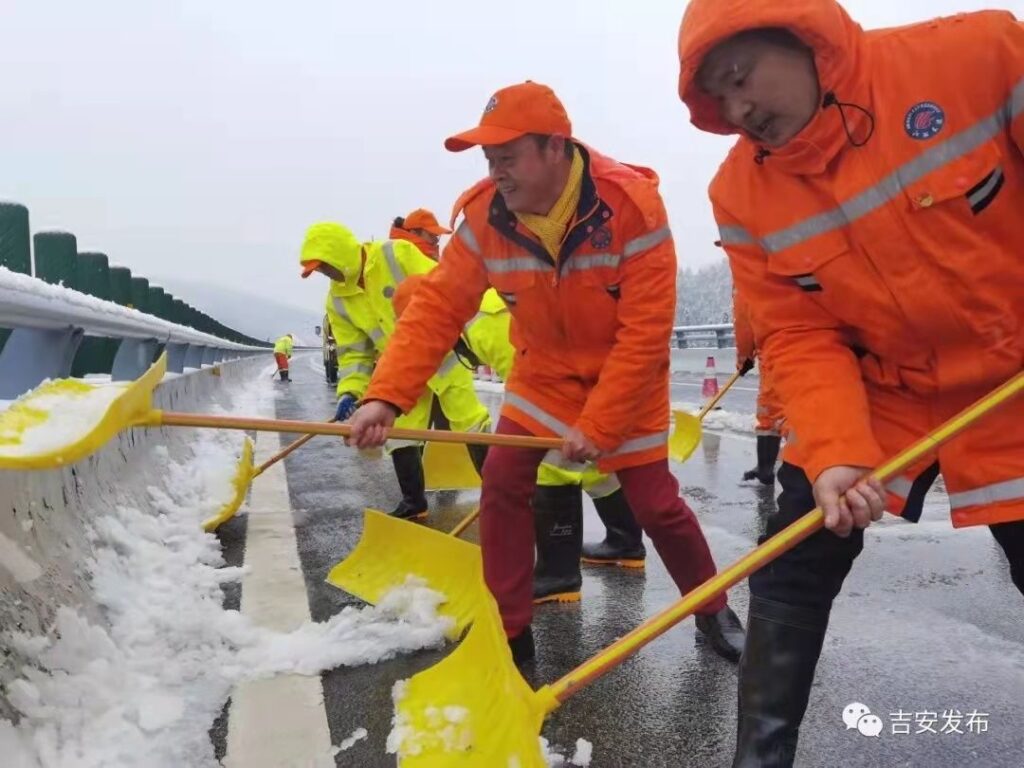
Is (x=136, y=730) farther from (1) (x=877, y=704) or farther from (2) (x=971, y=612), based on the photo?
(2) (x=971, y=612)

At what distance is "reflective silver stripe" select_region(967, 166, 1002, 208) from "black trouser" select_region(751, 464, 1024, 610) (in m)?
0.59

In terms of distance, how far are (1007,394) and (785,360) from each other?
17.7 inches

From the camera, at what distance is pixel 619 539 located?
425 centimetres

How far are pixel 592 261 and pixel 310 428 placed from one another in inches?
41.1

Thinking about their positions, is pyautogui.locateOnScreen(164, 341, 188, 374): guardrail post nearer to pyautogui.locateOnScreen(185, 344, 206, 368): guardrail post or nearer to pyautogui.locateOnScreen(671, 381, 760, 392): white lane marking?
pyautogui.locateOnScreen(185, 344, 206, 368): guardrail post

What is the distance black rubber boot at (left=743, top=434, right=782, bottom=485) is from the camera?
605 centimetres

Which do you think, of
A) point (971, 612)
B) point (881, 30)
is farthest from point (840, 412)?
point (971, 612)

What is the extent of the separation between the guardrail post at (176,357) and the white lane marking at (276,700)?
3.08 meters

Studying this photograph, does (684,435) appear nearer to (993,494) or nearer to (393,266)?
(393,266)

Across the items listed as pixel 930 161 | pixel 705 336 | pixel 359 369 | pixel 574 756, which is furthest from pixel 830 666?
pixel 705 336

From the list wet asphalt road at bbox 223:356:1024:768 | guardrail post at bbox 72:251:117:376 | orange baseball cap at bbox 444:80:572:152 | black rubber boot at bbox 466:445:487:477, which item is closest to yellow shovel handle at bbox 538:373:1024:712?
wet asphalt road at bbox 223:356:1024:768

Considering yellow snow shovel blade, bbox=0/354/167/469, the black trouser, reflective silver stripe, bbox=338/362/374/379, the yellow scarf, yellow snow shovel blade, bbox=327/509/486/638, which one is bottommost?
yellow snow shovel blade, bbox=327/509/486/638

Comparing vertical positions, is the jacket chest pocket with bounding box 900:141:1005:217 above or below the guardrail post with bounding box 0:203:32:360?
below

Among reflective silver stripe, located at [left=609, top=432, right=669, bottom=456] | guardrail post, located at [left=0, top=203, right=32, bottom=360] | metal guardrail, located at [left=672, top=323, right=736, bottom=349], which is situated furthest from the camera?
metal guardrail, located at [left=672, top=323, right=736, bottom=349]
